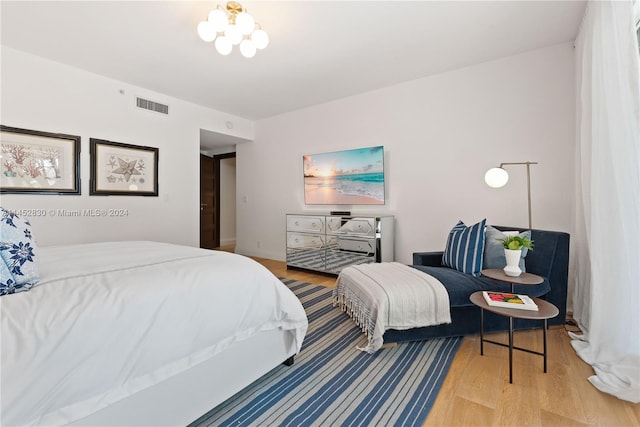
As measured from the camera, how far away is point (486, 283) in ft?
7.32

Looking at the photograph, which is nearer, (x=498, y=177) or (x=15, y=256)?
(x=15, y=256)

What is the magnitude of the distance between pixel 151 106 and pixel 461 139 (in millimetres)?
4030

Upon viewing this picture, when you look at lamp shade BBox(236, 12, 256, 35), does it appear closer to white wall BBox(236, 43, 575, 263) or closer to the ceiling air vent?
white wall BBox(236, 43, 575, 263)

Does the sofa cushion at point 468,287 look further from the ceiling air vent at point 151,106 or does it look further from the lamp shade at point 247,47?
the ceiling air vent at point 151,106

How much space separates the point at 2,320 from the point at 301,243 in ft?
11.5

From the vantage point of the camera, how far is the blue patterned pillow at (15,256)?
1075 mm

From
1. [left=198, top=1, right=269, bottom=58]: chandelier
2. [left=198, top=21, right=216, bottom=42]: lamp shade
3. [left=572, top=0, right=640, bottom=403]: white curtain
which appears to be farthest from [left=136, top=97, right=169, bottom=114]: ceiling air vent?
[left=572, top=0, right=640, bottom=403]: white curtain

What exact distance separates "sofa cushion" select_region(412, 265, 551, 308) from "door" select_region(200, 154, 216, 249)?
5042 millimetres

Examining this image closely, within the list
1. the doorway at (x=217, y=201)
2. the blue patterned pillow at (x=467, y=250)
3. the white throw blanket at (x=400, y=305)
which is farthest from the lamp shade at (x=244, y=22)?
the doorway at (x=217, y=201)

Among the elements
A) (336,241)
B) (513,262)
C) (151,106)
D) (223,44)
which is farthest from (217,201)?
(513,262)

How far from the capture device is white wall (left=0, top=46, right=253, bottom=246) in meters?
2.95

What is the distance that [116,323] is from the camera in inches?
40.9

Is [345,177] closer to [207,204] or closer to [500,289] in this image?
[500,289]

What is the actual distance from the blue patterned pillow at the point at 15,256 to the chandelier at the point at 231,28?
171 centimetres
